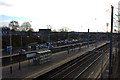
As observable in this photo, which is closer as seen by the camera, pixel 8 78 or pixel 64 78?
pixel 8 78

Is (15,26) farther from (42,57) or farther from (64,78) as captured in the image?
(64,78)

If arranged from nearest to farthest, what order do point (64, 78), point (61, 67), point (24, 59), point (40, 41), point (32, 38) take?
point (64, 78) < point (61, 67) < point (24, 59) < point (32, 38) < point (40, 41)

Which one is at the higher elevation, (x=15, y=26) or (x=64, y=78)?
(x=15, y=26)

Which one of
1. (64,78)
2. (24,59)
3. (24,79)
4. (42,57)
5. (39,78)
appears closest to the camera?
(24,79)

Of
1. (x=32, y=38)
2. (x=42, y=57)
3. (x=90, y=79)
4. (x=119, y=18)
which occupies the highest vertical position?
(x=119, y=18)

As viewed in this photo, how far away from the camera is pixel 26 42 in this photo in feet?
85.8

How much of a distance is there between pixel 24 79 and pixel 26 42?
1791 centimetres

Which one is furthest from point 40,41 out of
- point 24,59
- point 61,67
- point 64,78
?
point 64,78

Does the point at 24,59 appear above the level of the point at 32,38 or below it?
below

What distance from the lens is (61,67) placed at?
44.0 feet

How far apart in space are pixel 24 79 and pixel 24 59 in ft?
22.7

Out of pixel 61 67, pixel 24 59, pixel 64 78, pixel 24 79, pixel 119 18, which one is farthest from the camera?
pixel 24 59

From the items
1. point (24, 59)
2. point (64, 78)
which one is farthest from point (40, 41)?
point (64, 78)

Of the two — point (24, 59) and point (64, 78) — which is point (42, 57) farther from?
point (64, 78)
